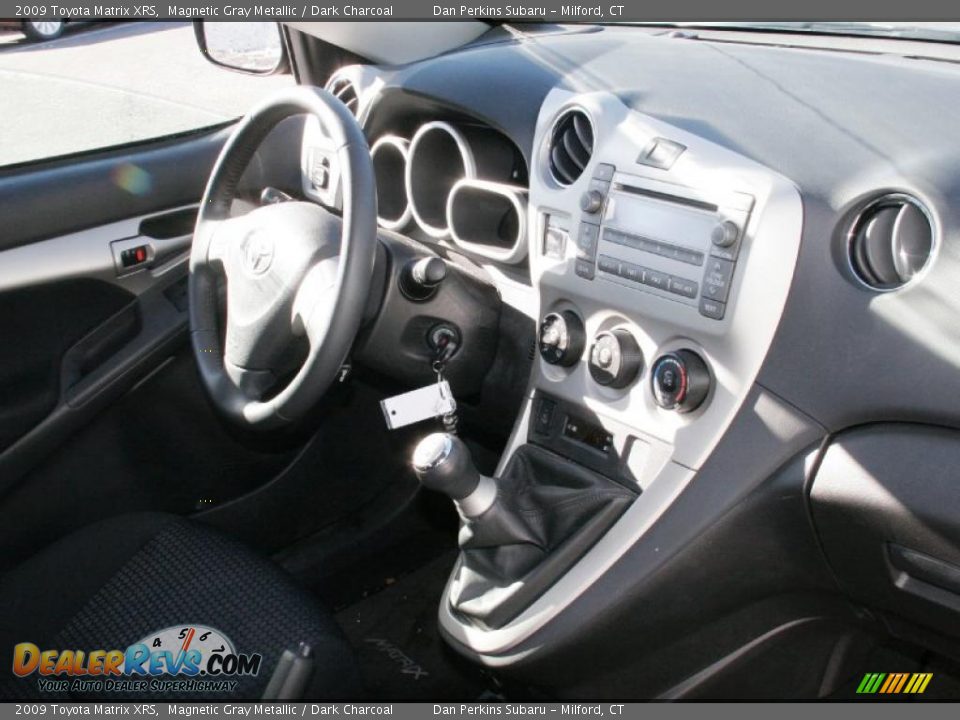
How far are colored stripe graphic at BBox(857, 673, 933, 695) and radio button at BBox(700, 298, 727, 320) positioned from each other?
761 mm

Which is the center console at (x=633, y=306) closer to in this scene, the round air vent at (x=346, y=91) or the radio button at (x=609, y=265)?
the radio button at (x=609, y=265)

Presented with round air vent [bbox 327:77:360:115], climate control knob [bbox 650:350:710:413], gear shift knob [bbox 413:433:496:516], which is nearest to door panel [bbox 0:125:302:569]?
Answer: round air vent [bbox 327:77:360:115]

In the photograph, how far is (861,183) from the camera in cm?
127

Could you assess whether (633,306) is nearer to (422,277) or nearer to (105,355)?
(422,277)

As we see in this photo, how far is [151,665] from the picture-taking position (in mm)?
1450

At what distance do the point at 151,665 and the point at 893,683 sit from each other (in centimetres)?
120

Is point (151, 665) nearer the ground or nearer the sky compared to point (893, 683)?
nearer the sky

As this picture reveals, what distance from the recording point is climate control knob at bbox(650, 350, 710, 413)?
1390 mm

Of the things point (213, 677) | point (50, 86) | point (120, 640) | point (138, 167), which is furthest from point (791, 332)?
point (50, 86)

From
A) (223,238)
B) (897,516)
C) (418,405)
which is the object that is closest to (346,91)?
(223,238)

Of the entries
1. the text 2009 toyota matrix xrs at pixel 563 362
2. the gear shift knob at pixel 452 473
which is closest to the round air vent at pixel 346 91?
the text 2009 toyota matrix xrs at pixel 563 362

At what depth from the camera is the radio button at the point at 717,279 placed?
133 cm

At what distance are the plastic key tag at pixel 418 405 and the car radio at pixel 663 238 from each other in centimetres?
29

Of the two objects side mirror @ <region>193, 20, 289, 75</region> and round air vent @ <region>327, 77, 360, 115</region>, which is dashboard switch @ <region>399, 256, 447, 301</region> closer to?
round air vent @ <region>327, 77, 360, 115</region>
